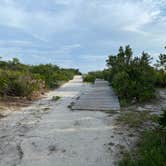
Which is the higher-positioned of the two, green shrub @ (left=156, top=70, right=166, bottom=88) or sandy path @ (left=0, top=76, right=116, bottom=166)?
green shrub @ (left=156, top=70, right=166, bottom=88)

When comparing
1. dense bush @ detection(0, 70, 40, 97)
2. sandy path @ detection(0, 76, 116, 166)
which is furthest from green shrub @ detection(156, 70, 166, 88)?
sandy path @ detection(0, 76, 116, 166)

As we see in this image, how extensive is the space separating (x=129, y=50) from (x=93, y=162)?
1638 cm

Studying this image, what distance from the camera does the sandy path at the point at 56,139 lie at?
167 inches

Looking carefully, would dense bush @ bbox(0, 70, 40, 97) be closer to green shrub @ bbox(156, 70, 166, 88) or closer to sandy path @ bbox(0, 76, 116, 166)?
sandy path @ bbox(0, 76, 116, 166)

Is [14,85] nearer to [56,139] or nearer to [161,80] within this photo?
[56,139]

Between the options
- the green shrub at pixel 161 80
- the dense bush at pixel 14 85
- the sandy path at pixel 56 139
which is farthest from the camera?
the green shrub at pixel 161 80

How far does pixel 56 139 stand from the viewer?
209 inches

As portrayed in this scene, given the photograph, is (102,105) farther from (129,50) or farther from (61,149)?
(129,50)

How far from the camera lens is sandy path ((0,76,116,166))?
423cm

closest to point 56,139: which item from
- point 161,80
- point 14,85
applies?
point 14,85

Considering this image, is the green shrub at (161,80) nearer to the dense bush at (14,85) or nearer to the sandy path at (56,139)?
the dense bush at (14,85)

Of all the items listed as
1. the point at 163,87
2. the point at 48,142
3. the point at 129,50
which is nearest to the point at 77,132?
the point at 48,142

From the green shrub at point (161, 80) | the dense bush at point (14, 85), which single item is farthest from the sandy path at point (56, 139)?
the green shrub at point (161, 80)

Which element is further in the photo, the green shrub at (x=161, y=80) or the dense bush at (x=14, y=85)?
the green shrub at (x=161, y=80)
